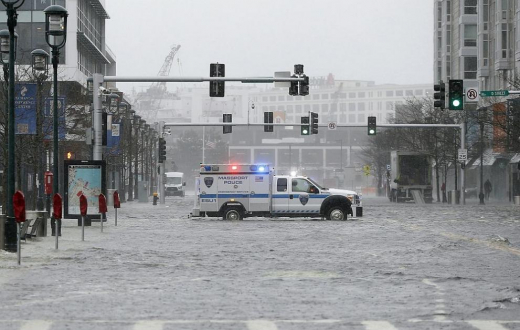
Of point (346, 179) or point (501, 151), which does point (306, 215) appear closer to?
point (501, 151)

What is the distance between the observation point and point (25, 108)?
34.0m

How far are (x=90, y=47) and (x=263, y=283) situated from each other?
3107 inches

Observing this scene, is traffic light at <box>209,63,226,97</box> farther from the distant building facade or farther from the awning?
the awning

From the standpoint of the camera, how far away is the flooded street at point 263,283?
12.7 meters

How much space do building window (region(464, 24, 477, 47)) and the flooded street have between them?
70401 millimetres

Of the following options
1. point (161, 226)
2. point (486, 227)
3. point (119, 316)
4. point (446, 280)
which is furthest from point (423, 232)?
point (119, 316)

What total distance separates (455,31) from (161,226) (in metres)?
72.1

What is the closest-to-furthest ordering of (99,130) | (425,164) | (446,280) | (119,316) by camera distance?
(119,316) < (446,280) < (99,130) < (425,164)

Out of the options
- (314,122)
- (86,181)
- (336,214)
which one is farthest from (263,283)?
(314,122)

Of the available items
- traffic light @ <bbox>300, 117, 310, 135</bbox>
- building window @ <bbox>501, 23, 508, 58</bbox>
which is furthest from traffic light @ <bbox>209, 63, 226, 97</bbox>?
building window @ <bbox>501, 23, 508, 58</bbox>

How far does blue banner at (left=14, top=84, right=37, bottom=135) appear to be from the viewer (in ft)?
110

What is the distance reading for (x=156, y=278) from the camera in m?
17.9

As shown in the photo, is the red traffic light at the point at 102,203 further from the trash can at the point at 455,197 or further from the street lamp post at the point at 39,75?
the trash can at the point at 455,197

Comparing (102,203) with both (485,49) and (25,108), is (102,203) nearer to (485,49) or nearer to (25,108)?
(25,108)
